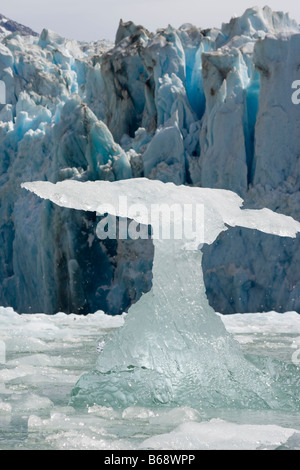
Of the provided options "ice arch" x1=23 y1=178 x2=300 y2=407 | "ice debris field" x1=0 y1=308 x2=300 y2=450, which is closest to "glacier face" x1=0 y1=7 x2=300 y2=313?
"ice debris field" x1=0 y1=308 x2=300 y2=450

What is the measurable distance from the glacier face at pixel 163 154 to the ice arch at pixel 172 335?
950 cm

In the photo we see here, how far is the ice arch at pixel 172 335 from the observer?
5.82 meters

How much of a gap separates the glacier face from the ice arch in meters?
9.50

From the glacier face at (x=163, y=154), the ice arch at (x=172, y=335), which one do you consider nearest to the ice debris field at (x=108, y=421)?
the ice arch at (x=172, y=335)

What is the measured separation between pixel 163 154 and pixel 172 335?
12205mm

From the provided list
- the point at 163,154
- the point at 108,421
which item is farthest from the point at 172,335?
the point at 163,154

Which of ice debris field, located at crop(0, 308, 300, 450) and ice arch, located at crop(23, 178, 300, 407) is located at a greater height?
ice arch, located at crop(23, 178, 300, 407)

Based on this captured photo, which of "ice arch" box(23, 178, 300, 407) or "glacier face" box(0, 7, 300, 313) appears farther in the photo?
"glacier face" box(0, 7, 300, 313)

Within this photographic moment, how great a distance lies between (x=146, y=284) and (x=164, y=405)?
11.8 meters

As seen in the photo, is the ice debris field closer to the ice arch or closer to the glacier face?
the ice arch

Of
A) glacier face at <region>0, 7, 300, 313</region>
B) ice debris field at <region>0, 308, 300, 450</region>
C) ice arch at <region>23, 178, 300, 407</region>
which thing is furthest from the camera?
glacier face at <region>0, 7, 300, 313</region>

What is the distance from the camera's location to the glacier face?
639 inches

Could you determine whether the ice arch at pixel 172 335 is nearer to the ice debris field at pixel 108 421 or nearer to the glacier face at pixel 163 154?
the ice debris field at pixel 108 421

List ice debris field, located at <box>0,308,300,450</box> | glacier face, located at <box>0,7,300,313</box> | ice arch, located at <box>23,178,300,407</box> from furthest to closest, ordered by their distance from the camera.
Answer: glacier face, located at <box>0,7,300,313</box> < ice arch, located at <box>23,178,300,407</box> < ice debris field, located at <box>0,308,300,450</box>
